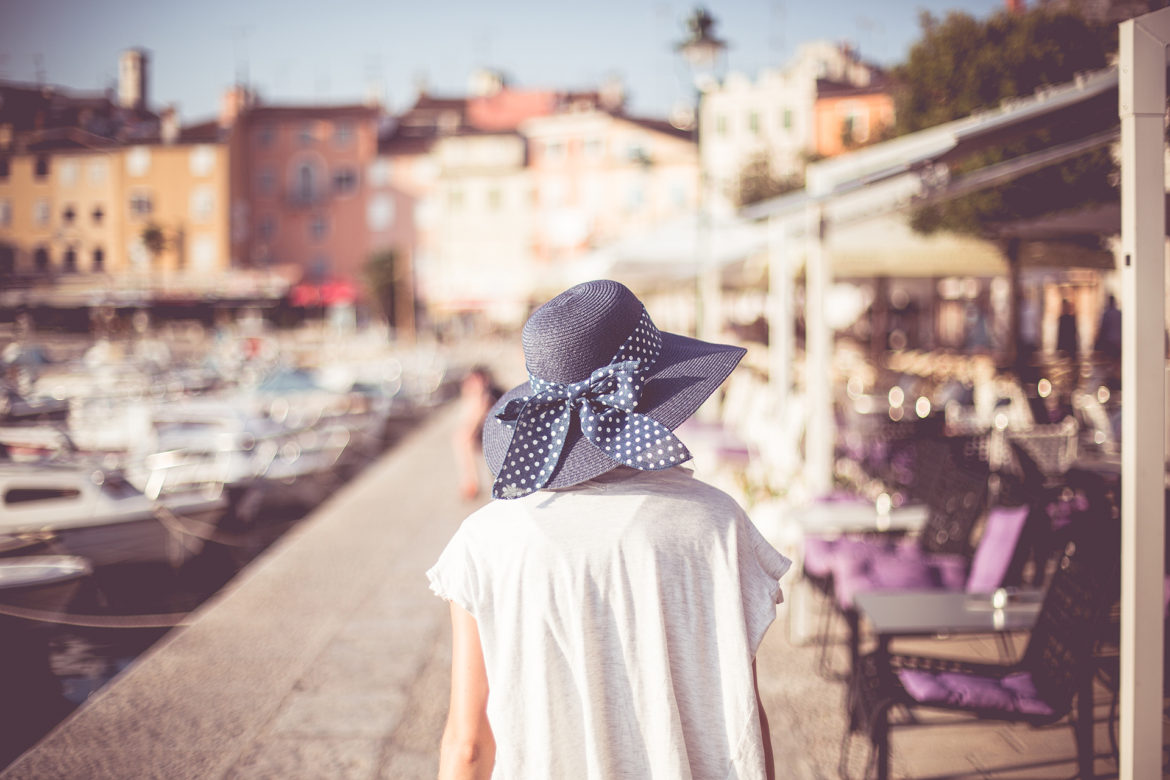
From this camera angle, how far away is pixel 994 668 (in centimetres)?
331

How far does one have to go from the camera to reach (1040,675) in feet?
10.4

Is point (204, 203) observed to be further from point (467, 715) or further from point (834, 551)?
point (467, 715)

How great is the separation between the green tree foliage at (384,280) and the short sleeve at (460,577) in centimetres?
6120

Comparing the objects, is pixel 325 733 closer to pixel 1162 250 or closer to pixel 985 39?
pixel 1162 250

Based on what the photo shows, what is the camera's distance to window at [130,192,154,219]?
22969mm

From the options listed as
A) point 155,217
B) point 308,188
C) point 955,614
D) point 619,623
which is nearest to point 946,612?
point 955,614

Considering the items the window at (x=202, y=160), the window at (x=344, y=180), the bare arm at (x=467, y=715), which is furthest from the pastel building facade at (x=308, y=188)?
the bare arm at (x=467, y=715)

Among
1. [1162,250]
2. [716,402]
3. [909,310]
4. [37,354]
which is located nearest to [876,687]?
[1162,250]

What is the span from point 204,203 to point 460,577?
5078 cm

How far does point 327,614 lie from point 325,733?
1928mm

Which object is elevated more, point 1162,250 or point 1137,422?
point 1162,250

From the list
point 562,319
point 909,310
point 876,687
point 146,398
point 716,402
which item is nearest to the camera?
point 562,319

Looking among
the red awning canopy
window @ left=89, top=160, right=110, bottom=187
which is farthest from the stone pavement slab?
the red awning canopy

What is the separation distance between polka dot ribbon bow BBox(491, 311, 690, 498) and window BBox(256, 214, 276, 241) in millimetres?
66912
